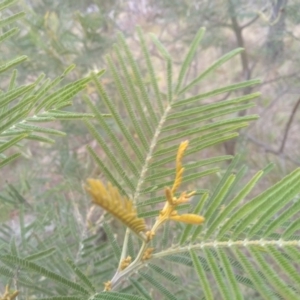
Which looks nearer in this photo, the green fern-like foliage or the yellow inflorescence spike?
the yellow inflorescence spike

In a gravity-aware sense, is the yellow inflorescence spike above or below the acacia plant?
above

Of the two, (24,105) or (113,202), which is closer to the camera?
(113,202)

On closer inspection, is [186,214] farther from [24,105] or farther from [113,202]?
[24,105]

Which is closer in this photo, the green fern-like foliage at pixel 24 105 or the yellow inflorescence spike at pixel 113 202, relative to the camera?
the yellow inflorescence spike at pixel 113 202

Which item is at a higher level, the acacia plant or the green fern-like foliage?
the green fern-like foliage

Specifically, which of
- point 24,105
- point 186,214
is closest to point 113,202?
point 186,214

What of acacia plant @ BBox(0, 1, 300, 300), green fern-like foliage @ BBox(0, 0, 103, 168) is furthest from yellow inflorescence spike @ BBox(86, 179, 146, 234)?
green fern-like foliage @ BBox(0, 0, 103, 168)

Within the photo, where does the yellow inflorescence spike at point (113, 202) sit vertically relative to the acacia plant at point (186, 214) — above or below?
above

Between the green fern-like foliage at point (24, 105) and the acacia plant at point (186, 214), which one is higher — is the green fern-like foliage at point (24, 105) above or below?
above

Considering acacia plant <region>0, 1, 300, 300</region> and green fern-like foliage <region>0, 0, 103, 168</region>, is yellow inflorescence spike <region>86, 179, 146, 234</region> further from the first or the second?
green fern-like foliage <region>0, 0, 103, 168</region>

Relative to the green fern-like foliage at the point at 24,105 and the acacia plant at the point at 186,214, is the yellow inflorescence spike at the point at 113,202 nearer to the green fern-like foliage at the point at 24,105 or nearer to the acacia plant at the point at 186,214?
the acacia plant at the point at 186,214

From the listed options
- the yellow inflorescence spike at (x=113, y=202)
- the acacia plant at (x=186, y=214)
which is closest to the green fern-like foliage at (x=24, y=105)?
the acacia plant at (x=186, y=214)
